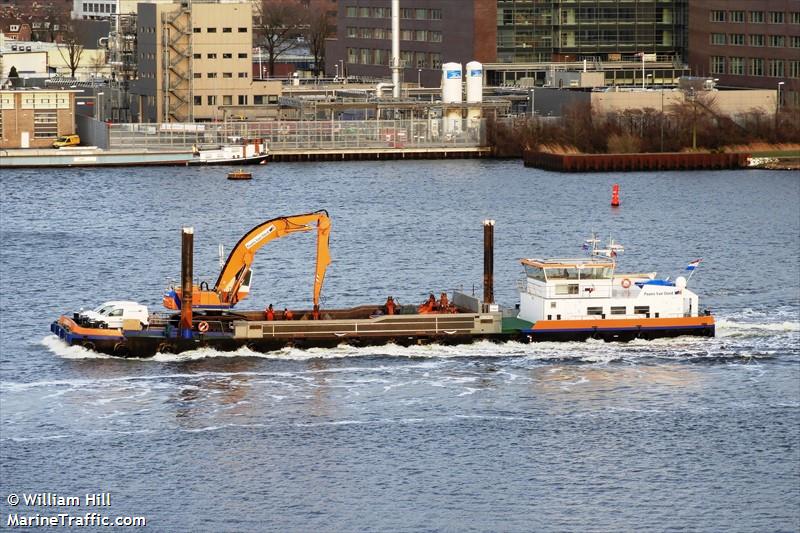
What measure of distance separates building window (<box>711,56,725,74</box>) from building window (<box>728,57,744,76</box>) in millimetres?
1334

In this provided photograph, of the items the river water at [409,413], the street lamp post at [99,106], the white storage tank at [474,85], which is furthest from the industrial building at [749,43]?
the river water at [409,413]

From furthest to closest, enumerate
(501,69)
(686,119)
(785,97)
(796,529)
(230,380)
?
(501,69) → (785,97) → (686,119) → (230,380) → (796,529)

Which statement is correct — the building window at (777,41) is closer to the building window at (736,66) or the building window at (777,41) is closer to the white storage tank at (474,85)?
the building window at (736,66)

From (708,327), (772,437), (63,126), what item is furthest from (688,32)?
(772,437)

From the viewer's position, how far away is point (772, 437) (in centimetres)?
6128

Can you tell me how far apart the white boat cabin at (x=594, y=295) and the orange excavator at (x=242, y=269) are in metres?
8.08

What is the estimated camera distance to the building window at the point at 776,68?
554 ft

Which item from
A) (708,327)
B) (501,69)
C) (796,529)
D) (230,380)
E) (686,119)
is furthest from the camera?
(501,69)

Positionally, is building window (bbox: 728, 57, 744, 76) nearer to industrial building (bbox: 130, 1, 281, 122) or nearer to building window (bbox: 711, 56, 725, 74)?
building window (bbox: 711, 56, 725, 74)

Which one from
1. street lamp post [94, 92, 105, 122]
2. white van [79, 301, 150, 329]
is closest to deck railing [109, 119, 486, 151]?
street lamp post [94, 92, 105, 122]

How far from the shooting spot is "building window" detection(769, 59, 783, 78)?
16875 cm

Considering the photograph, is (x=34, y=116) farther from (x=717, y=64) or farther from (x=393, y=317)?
(x=393, y=317)

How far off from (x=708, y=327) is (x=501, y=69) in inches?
4438

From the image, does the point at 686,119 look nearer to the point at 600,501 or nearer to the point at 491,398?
the point at 491,398
